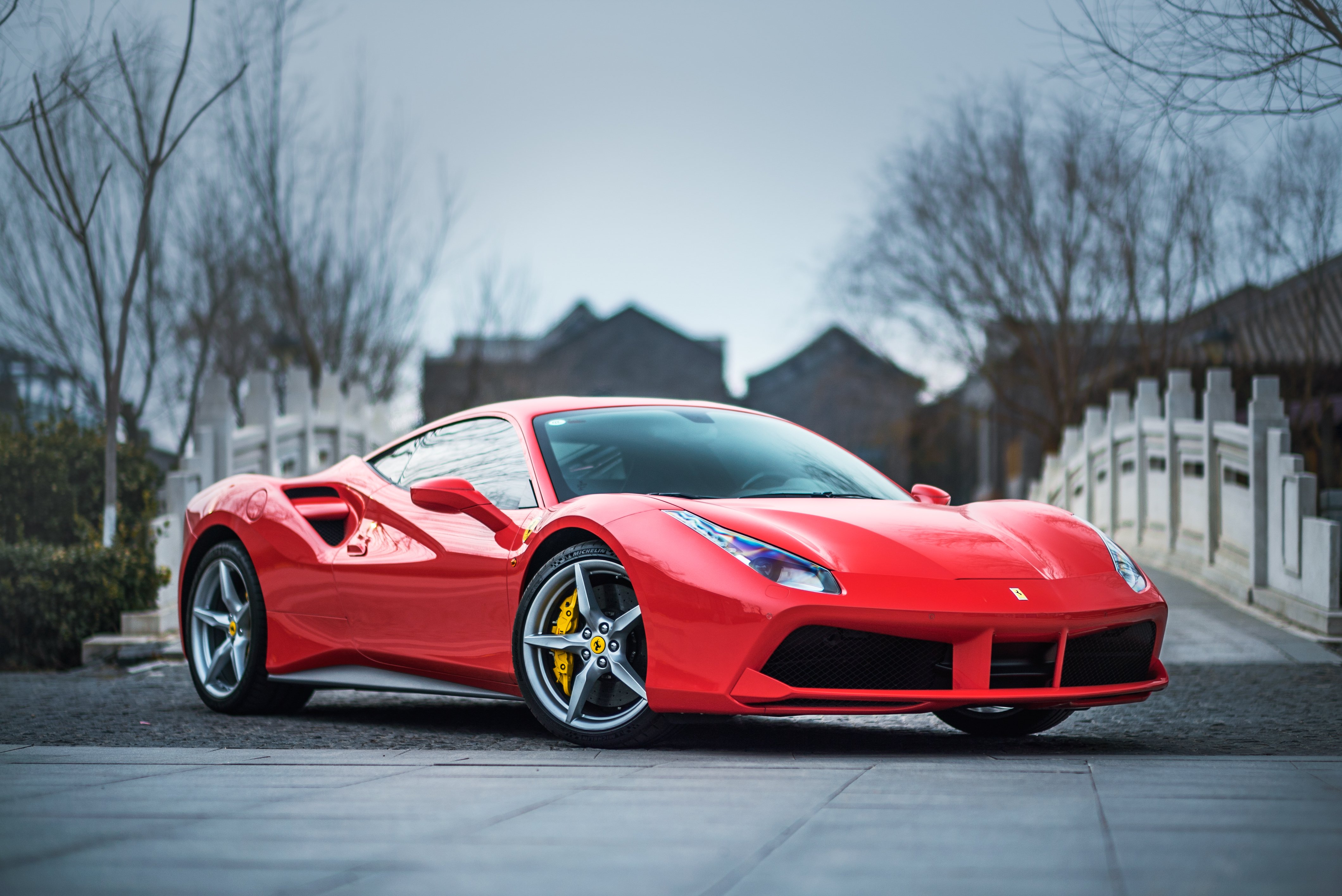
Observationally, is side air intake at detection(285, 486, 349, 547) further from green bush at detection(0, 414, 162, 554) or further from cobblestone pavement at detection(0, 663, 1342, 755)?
green bush at detection(0, 414, 162, 554)

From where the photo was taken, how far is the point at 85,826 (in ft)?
9.09

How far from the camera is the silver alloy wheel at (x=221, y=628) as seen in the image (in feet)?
19.3

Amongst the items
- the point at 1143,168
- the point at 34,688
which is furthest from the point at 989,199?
the point at 34,688

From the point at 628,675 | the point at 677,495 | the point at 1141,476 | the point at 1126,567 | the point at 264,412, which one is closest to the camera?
the point at 628,675

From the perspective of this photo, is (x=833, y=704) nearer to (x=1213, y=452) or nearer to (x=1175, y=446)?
(x=1213, y=452)

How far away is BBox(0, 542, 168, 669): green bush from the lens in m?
9.72

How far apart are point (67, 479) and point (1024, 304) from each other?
61.0ft

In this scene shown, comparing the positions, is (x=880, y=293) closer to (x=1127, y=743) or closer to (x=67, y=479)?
(x=67, y=479)

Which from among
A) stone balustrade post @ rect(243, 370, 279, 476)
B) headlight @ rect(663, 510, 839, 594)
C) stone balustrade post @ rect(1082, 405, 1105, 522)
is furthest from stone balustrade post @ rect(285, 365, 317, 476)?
headlight @ rect(663, 510, 839, 594)

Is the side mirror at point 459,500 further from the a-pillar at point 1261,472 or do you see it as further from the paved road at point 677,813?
the a-pillar at point 1261,472

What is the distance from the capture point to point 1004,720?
5016mm

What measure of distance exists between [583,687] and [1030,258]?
75.0 ft

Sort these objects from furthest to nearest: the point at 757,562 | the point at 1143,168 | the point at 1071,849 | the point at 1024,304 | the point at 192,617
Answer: the point at 1024,304
the point at 1143,168
the point at 192,617
the point at 757,562
the point at 1071,849

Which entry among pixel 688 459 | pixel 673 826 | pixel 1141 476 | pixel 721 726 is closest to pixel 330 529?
pixel 688 459
